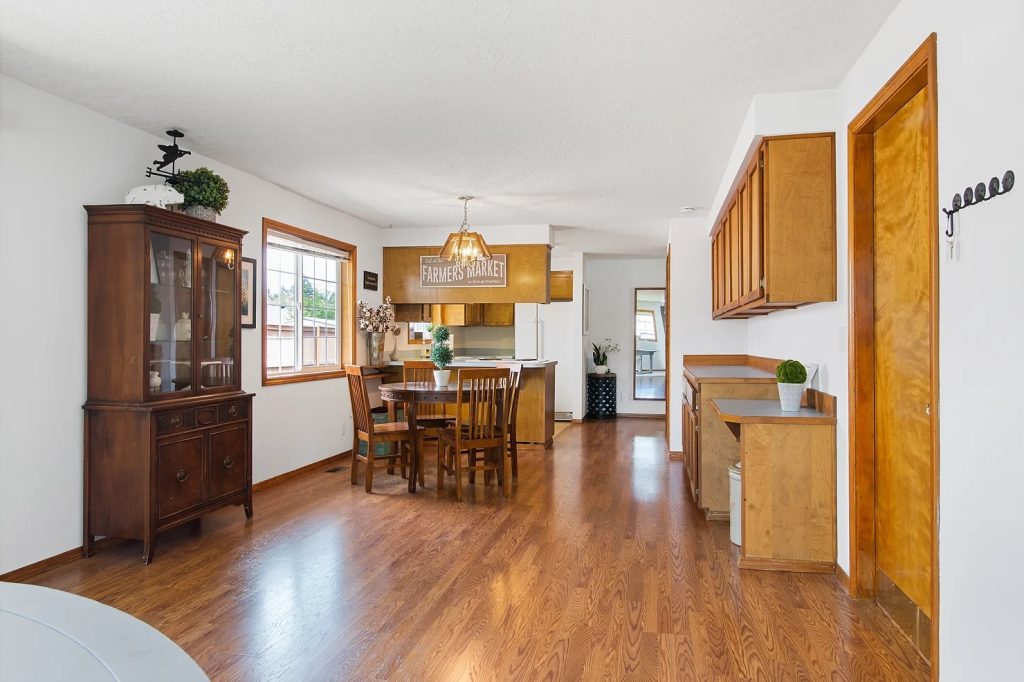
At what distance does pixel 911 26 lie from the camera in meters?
2.32

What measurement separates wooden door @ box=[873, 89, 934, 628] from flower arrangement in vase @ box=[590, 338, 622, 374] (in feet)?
21.7

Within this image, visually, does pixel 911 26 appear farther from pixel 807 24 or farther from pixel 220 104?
pixel 220 104

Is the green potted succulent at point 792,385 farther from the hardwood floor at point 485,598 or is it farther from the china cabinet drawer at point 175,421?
the china cabinet drawer at point 175,421

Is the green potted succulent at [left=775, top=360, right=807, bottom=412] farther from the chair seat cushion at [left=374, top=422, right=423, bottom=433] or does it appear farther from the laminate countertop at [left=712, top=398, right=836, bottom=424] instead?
the chair seat cushion at [left=374, top=422, right=423, bottom=433]

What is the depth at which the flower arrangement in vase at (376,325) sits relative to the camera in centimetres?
673

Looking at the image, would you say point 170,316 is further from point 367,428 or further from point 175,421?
point 367,428

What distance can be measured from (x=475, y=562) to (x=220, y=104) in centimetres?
286

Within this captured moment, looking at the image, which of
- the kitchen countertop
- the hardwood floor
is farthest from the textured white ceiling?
the kitchen countertop

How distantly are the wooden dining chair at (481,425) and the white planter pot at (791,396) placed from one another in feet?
6.73

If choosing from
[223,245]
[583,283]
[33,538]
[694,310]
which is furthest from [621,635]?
[583,283]

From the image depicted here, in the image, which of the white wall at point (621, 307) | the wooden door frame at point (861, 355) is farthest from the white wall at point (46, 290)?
the white wall at point (621, 307)

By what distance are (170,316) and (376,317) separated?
10.6 ft

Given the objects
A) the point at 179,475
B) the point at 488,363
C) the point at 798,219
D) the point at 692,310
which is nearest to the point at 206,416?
the point at 179,475
